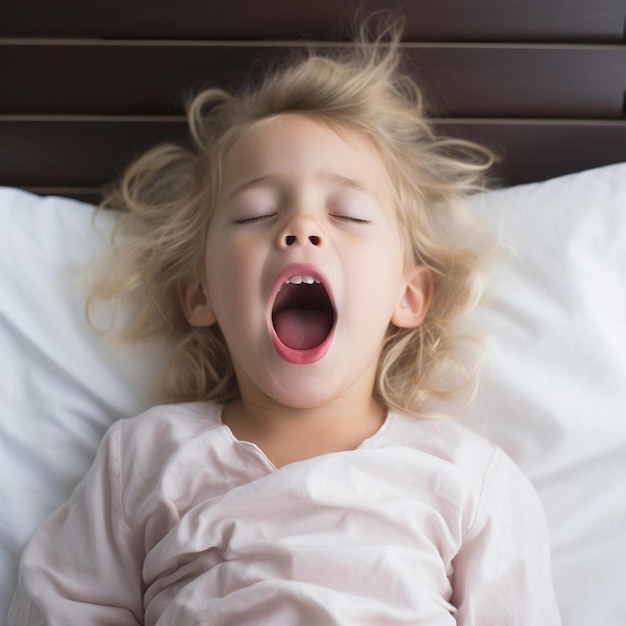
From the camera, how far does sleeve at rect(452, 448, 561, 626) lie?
1157 mm

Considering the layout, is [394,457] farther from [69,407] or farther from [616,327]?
[69,407]

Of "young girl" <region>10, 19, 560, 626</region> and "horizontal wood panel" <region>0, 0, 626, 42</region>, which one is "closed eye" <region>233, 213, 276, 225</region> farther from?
"horizontal wood panel" <region>0, 0, 626, 42</region>

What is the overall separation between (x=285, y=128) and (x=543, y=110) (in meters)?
0.55

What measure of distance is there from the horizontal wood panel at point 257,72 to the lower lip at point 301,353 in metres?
0.62

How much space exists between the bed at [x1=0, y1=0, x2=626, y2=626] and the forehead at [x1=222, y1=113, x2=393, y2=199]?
26 centimetres

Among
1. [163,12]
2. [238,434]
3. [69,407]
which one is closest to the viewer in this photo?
[238,434]

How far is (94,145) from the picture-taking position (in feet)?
5.42

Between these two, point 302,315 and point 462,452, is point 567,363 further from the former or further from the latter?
point 302,315

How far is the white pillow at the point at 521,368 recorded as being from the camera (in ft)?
4.43

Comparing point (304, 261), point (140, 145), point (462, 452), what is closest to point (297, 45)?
point (140, 145)

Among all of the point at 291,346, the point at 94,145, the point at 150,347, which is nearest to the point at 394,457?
the point at 291,346

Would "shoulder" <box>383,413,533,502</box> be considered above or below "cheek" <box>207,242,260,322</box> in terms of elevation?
below

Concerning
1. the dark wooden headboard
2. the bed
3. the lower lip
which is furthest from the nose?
the dark wooden headboard

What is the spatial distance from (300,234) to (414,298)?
1.00 ft
